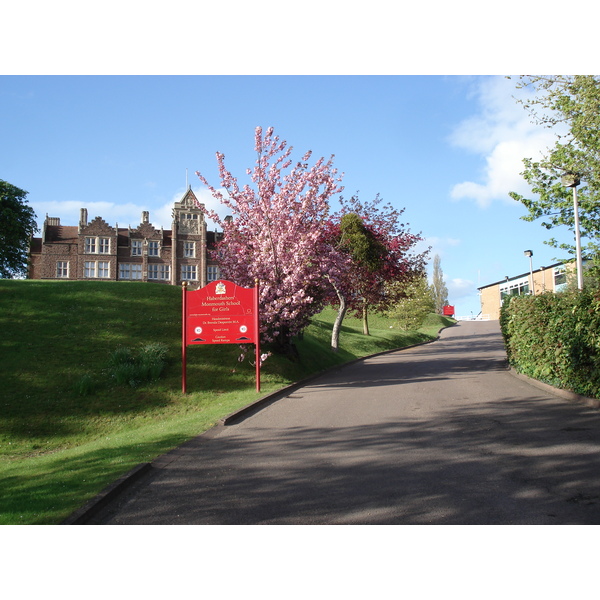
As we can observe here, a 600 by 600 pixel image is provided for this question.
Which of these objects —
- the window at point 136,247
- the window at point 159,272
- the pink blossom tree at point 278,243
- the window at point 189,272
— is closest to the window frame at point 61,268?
the window at point 136,247

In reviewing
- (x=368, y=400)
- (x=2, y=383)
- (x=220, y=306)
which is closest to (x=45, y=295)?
(x=2, y=383)

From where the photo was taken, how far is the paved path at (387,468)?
550 centimetres

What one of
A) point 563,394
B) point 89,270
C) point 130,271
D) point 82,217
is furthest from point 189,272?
point 563,394

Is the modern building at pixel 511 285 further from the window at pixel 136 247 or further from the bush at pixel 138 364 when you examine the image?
the bush at pixel 138 364

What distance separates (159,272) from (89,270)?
25.0 feet

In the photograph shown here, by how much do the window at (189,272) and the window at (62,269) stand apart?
42.0 feet

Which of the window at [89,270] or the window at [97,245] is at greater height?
the window at [97,245]

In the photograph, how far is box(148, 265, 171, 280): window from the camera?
6150 centimetres

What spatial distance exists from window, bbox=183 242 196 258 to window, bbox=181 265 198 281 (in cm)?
130

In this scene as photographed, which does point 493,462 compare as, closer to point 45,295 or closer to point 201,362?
point 201,362

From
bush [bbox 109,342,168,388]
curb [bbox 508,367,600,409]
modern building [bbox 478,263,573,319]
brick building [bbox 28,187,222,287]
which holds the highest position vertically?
brick building [bbox 28,187,222,287]

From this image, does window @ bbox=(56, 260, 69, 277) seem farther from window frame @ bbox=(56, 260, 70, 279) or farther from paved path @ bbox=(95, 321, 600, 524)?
paved path @ bbox=(95, 321, 600, 524)

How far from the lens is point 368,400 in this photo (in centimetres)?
1363

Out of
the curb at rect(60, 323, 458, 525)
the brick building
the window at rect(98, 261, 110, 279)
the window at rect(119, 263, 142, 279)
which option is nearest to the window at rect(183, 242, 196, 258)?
the brick building
